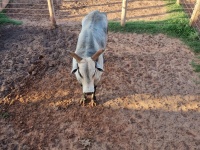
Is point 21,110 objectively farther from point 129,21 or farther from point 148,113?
point 129,21

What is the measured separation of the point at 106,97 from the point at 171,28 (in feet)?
13.7

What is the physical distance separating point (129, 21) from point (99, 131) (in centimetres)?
524

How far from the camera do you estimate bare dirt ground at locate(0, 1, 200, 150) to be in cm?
559

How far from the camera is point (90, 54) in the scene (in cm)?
570

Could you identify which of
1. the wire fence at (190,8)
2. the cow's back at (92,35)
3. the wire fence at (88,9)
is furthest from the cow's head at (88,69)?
the wire fence at (190,8)

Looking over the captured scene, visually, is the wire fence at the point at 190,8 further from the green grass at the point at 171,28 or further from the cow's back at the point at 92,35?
the cow's back at the point at 92,35

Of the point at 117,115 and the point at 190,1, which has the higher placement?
the point at 190,1

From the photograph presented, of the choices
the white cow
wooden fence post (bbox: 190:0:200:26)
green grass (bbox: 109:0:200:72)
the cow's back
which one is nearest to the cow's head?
the white cow

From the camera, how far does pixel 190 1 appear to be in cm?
1075

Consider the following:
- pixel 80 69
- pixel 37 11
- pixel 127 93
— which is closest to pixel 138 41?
pixel 127 93

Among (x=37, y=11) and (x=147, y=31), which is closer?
(x=147, y=31)

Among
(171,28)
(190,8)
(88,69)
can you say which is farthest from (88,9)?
(88,69)

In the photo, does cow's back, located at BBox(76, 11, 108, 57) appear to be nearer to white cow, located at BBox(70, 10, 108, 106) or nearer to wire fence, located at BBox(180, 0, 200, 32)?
white cow, located at BBox(70, 10, 108, 106)

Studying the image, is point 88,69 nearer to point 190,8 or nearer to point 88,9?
point 88,9
